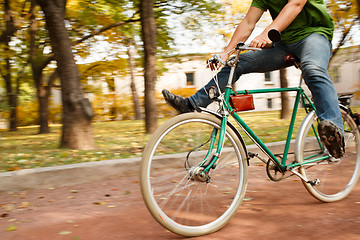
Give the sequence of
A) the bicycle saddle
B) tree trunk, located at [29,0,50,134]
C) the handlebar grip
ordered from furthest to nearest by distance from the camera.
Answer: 1. tree trunk, located at [29,0,50,134]
2. the bicycle saddle
3. the handlebar grip

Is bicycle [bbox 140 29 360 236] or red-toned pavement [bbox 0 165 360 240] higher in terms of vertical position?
bicycle [bbox 140 29 360 236]

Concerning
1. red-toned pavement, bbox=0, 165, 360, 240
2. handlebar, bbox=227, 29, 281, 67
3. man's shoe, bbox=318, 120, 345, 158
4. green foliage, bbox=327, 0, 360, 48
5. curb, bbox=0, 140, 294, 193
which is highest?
green foliage, bbox=327, 0, 360, 48

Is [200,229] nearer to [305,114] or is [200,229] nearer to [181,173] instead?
[181,173]

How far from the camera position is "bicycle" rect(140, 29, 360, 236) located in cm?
254

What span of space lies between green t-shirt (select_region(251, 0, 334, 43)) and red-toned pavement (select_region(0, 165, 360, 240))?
153cm

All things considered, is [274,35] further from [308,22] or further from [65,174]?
[65,174]

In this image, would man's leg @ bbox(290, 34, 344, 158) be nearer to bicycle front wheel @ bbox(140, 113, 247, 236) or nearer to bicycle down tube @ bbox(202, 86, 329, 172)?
bicycle down tube @ bbox(202, 86, 329, 172)

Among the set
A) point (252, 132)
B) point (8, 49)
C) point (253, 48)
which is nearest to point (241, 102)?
point (252, 132)

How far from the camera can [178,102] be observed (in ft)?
9.09

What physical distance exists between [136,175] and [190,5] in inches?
372

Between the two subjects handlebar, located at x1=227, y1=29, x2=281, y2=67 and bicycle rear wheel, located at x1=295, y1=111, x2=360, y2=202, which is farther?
bicycle rear wheel, located at x1=295, y1=111, x2=360, y2=202

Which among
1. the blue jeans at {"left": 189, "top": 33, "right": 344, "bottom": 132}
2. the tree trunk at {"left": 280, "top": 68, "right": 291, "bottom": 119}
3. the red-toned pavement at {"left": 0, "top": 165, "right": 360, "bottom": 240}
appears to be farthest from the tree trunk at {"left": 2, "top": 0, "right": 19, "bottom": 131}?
the tree trunk at {"left": 280, "top": 68, "right": 291, "bottom": 119}

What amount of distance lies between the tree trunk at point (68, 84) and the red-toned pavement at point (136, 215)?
2547 mm

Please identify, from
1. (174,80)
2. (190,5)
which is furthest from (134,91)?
(174,80)
